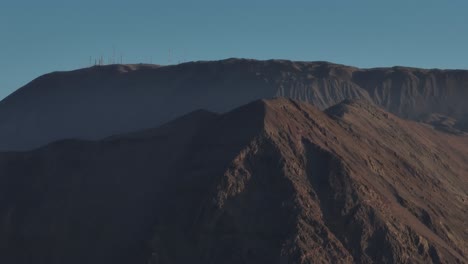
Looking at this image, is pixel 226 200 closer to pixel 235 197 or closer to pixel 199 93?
pixel 235 197

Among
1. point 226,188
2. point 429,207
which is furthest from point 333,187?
point 429,207

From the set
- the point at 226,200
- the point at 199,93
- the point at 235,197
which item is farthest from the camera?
the point at 199,93

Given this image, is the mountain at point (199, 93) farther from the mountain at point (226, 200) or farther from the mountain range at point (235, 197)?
the mountain at point (226, 200)

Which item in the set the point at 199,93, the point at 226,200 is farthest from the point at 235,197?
the point at 199,93

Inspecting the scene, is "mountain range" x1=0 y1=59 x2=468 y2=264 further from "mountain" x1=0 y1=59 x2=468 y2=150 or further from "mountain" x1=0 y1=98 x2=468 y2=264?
"mountain" x1=0 y1=59 x2=468 y2=150

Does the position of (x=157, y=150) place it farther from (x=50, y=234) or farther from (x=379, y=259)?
(x=379, y=259)
